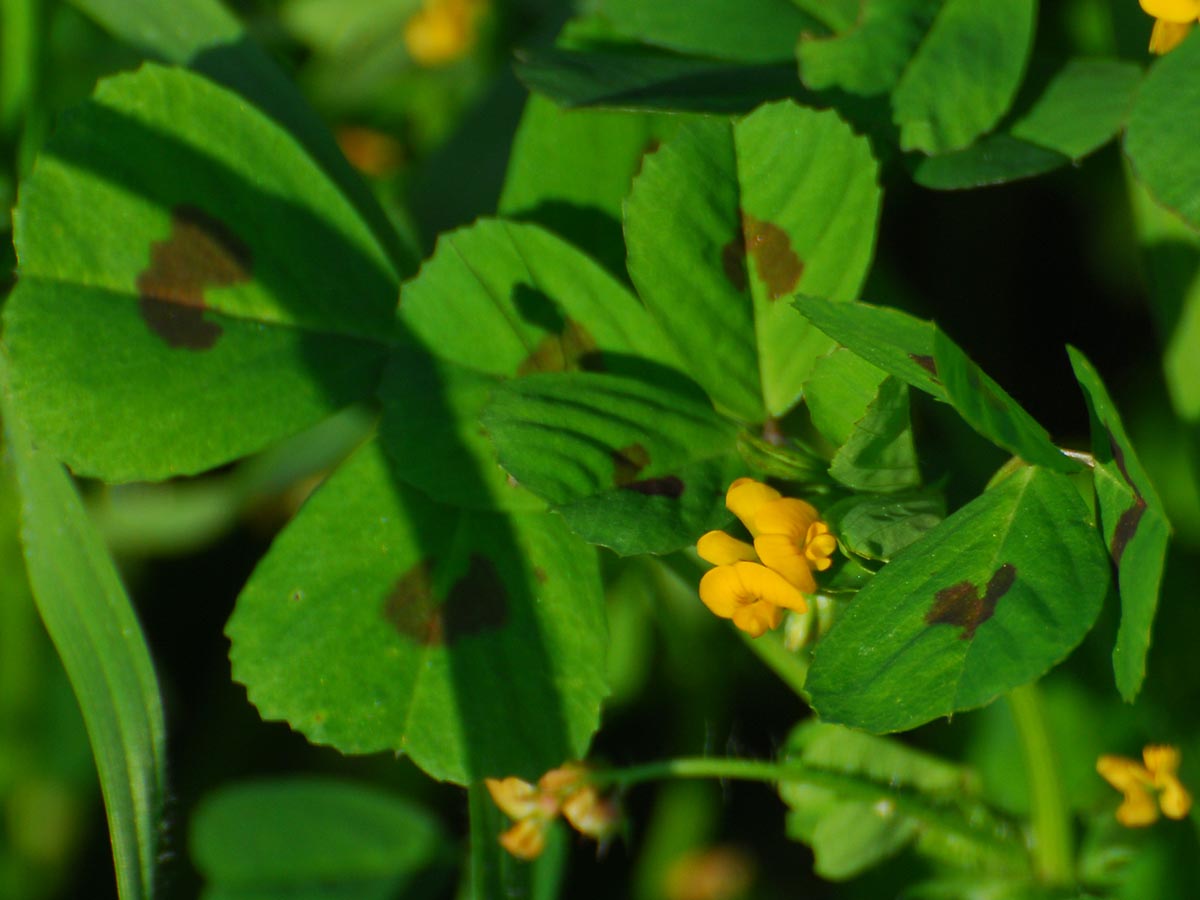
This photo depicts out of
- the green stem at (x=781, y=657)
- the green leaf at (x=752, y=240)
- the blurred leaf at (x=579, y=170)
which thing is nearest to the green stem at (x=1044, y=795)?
the green stem at (x=781, y=657)

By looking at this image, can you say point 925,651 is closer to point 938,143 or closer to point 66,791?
point 938,143

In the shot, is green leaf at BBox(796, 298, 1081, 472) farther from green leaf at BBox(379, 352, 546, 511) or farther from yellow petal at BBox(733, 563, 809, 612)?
green leaf at BBox(379, 352, 546, 511)

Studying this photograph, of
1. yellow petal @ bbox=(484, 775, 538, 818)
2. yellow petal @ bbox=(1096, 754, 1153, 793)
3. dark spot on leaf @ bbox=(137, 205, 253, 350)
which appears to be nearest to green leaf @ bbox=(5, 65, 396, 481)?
dark spot on leaf @ bbox=(137, 205, 253, 350)

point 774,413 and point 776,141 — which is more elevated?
point 776,141

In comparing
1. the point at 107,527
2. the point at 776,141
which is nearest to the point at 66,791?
the point at 107,527

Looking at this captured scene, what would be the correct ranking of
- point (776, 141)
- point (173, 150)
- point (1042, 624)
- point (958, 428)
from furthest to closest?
point (958, 428) < point (173, 150) < point (776, 141) < point (1042, 624)

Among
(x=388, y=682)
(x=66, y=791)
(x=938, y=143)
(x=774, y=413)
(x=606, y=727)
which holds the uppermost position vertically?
(x=938, y=143)

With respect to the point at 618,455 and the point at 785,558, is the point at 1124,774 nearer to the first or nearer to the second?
the point at 785,558

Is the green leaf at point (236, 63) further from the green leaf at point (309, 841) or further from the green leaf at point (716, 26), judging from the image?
the green leaf at point (309, 841)
